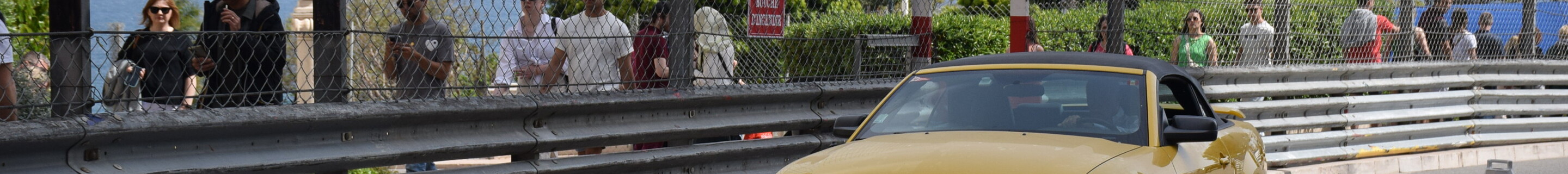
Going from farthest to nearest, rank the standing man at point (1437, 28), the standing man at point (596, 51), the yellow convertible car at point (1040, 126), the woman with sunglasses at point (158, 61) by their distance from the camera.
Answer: the standing man at point (1437, 28), the standing man at point (596, 51), the woman with sunglasses at point (158, 61), the yellow convertible car at point (1040, 126)

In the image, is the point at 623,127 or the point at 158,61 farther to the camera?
the point at 623,127

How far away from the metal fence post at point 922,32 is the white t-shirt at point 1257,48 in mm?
2419

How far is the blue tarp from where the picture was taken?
12.7m

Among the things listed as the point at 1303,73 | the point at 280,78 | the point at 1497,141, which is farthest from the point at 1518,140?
the point at 280,78

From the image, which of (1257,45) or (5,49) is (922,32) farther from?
(5,49)

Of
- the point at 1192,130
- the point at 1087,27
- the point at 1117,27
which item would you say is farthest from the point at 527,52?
the point at 1192,130

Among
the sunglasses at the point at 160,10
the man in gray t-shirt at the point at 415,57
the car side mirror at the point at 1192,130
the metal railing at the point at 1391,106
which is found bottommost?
the metal railing at the point at 1391,106

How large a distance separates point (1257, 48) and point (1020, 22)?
2.46 meters

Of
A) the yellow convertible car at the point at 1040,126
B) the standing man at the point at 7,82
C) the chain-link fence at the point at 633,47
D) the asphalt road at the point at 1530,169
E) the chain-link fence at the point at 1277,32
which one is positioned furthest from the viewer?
the asphalt road at the point at 1530,169

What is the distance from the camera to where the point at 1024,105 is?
5660 millimetres

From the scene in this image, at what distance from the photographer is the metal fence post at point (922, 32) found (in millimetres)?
8180

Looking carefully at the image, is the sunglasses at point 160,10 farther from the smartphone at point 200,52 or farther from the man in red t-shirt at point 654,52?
the man in red t-shirt at point 654,52

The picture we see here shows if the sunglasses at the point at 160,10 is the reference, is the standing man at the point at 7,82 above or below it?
below

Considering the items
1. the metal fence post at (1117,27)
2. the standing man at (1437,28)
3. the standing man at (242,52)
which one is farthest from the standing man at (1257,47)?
the standing man at (242,52)
